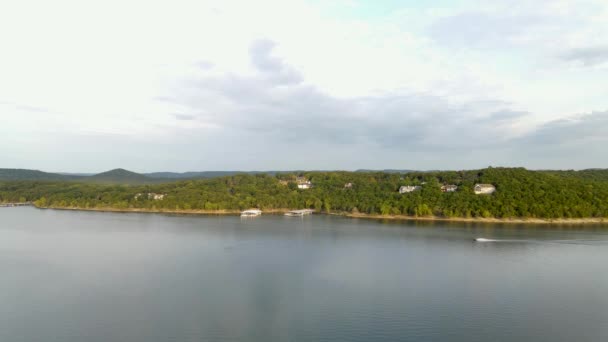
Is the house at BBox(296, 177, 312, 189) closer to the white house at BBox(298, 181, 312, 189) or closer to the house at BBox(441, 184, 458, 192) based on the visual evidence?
the white house at BBox(298, 181, 312, 189)

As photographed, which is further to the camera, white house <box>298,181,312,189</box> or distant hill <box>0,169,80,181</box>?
distant hill <box>0,169,80,181</box>

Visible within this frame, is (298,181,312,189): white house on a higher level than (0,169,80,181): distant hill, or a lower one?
lower

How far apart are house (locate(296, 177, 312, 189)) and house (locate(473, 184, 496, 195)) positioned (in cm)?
1541

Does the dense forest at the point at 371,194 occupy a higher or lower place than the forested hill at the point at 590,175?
lower

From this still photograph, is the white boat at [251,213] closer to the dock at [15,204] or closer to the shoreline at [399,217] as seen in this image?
the shoreline at [399,217]

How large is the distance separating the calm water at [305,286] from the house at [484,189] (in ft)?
25.0

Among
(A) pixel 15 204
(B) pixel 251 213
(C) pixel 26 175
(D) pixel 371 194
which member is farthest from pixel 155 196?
(C) pixel 26 175

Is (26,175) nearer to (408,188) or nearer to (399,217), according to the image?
(408,188)

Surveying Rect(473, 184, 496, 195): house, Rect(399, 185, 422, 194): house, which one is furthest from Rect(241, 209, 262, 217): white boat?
Rect(473, 184, 496, 195): house

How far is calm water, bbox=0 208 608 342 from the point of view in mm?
9023

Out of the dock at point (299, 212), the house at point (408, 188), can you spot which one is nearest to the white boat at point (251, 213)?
the dock at point (299, 212)

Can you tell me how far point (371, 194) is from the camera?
33.0m

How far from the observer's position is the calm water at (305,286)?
9.02 metres

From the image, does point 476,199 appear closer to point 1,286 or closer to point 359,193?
point 359,193
